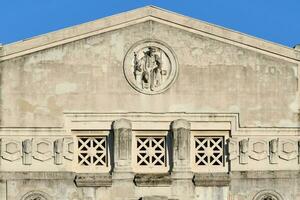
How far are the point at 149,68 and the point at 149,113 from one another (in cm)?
135

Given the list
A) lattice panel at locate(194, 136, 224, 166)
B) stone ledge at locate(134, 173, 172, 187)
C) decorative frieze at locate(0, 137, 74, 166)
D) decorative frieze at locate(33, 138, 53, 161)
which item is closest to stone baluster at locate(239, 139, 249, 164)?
lattice panel at locate(194, 136, 224, 166)

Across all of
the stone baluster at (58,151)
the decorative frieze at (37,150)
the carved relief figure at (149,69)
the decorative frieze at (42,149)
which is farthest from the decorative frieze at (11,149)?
the carved relief figure at (149,69)

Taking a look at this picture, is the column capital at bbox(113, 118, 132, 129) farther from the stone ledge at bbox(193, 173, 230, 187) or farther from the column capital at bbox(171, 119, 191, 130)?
the stone ledge at bbox(193, 173, 230, 187)

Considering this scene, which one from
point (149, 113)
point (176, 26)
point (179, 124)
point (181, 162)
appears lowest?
point (181, 162)

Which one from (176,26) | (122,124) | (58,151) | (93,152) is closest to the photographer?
(58,151)

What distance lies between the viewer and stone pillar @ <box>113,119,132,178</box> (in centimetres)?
4238

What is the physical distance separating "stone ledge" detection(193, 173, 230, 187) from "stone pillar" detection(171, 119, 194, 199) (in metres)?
0.21

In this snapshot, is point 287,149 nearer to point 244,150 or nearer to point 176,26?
point 244,150

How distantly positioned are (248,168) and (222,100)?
216 centimetres

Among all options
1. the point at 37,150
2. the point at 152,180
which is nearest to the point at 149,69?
the point at 152,180

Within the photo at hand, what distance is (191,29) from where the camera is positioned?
43250 millimetres

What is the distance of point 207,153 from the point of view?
42.9 meters

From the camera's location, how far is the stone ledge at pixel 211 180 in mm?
42469

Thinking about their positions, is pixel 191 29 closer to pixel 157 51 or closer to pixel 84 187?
pixel 157 51
